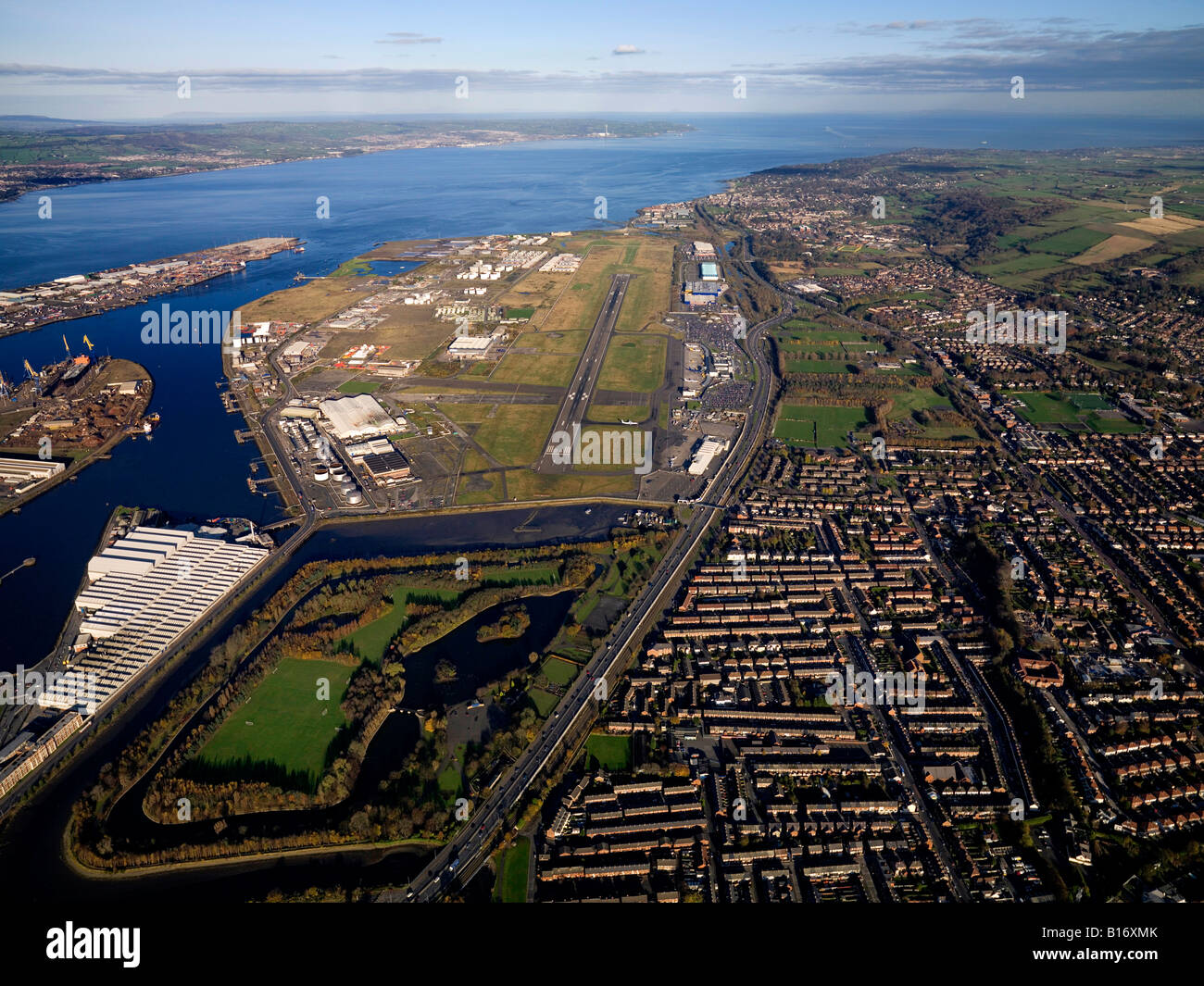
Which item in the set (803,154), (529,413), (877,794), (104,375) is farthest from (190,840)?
(803,154)

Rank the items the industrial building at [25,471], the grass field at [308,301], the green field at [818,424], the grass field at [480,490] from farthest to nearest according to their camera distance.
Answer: the grass field at [308,301]
the green field at [818,424]
the industrial building at [25,471]
the grass field at [480,490]

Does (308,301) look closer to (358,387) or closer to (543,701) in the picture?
(358,387)

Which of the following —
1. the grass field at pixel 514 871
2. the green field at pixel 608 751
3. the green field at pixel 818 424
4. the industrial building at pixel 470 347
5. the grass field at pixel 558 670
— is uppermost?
the industrial building at pixel 470 347

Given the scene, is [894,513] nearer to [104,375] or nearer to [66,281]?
[104,375]

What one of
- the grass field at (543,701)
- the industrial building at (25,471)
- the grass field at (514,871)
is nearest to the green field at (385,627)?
the grass field at (543,701)

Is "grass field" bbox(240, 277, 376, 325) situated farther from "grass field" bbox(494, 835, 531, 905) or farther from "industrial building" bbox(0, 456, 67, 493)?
"grass field" bbox(494, 835, 531, 905)

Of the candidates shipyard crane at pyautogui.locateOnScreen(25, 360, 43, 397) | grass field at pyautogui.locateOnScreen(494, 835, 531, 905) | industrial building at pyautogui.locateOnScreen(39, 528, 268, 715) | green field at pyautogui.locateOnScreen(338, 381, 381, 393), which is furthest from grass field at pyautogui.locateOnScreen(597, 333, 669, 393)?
shipyard crane at pyautogui.locateOnScreen(25, 360, 43, 397)

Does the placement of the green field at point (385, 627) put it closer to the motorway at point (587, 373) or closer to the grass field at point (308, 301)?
the motorway at point (587, 373)
